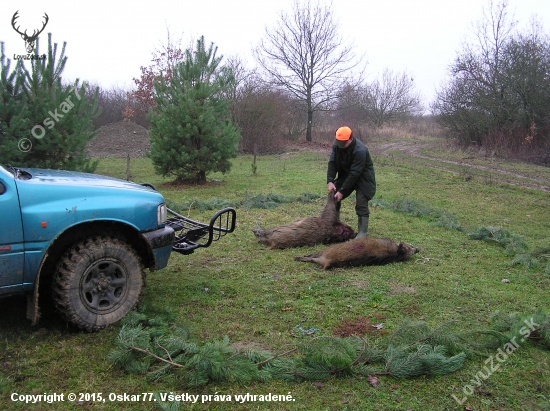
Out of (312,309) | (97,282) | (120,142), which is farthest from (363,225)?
(120,142)

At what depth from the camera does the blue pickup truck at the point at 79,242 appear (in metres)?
3.42

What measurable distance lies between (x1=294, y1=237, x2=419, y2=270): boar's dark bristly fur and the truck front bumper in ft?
7.64

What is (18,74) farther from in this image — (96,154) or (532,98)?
(532,98)

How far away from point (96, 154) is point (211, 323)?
81.8 ft

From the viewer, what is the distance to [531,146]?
2017cm

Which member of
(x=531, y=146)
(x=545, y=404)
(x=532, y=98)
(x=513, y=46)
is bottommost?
(x=545, y=404)

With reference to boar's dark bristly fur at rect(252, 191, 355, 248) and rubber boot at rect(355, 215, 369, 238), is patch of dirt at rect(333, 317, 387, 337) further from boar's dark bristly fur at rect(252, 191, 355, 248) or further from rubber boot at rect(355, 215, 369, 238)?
rubber boot at rect(355, 215, 369, 238)

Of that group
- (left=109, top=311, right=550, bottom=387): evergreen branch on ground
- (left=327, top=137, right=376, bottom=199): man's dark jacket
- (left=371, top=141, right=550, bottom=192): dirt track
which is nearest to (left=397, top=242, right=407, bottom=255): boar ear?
(left=327, top=137, right=376, bottom=199): man's dark jacket

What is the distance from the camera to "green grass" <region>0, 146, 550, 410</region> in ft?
9.97

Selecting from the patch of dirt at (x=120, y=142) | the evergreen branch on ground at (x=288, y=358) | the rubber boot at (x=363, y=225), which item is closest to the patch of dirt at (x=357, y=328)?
the evergreen branch on ground at (x=288, y=358)

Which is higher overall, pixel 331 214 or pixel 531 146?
pixel 531 146

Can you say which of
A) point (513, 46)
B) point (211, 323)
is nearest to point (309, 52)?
point (513, 46)

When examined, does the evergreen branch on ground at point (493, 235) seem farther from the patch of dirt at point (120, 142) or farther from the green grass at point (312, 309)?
the patch of dirt at point (120, 142)

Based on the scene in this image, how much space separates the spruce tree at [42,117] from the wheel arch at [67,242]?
720cm
